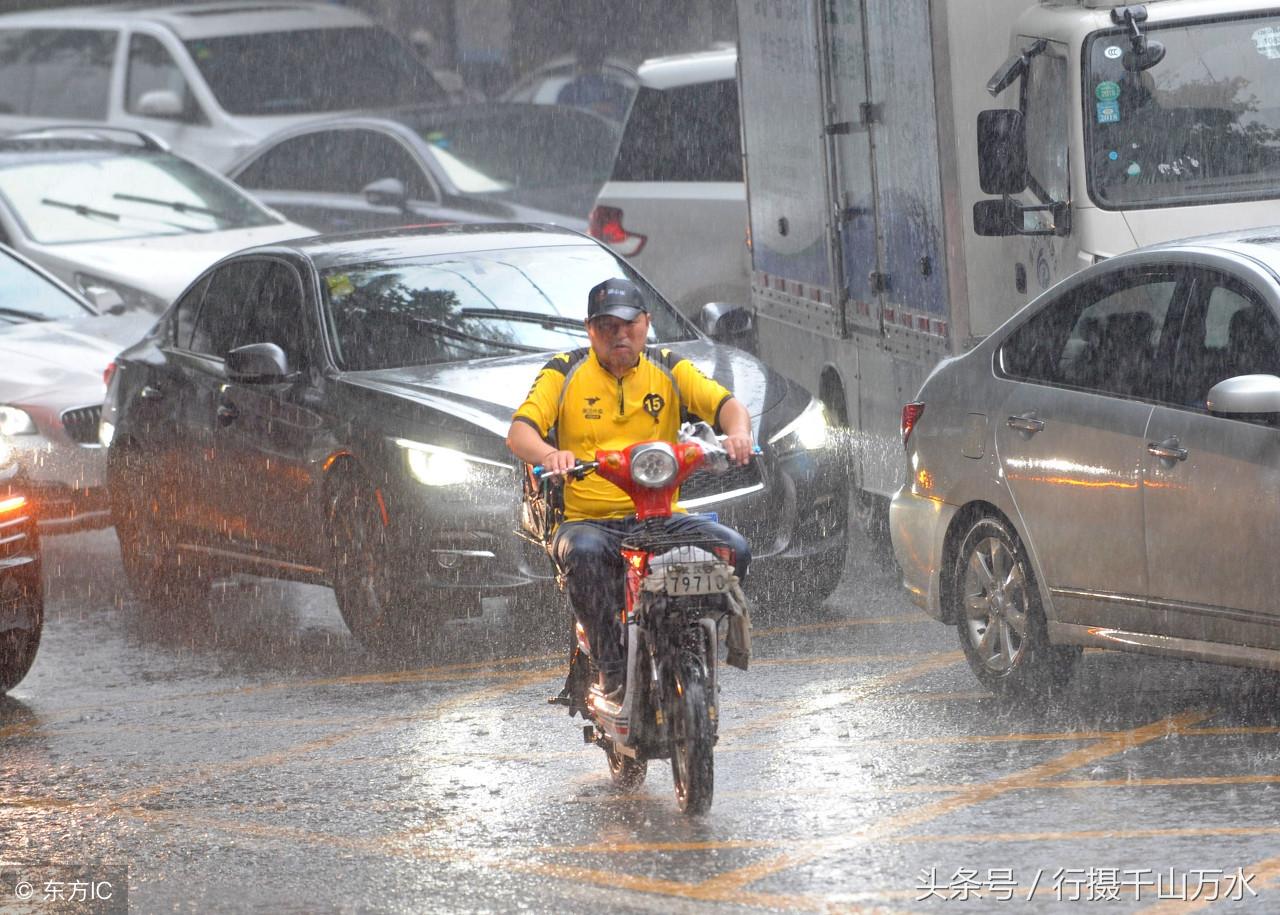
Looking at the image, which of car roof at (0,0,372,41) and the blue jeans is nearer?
the blue jeans

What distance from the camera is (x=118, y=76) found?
77.6 ft

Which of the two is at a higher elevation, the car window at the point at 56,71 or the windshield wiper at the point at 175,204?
the car window at the point at 56,71

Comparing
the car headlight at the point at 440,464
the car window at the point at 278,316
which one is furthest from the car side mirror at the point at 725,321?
the car window at the point at 278,316

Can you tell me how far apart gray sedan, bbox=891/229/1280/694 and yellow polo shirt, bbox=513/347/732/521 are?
1250 millimetres

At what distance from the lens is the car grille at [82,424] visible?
1304 centimetres

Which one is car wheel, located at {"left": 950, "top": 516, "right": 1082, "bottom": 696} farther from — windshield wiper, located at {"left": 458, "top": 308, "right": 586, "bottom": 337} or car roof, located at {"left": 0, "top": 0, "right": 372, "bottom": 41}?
car roof, located at {"left": 0, "top": 0, "right": 372, "bottom": 41}

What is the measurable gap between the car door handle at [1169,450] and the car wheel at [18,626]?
14.5 ft

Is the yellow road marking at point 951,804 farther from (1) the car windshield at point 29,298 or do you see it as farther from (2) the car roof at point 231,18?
(2) the car roof at point 231,18

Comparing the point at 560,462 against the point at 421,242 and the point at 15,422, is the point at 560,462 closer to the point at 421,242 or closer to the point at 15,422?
the point at 421,242

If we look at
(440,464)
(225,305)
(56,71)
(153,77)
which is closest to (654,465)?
(440,464)

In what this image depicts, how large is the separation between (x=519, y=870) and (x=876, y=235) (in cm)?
614

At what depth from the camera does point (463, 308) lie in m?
11.2

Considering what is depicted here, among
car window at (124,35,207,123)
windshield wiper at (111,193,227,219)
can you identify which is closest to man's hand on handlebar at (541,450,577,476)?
windshield wiper at (111,193,227,219)

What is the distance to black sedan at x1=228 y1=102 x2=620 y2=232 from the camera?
2005cm
